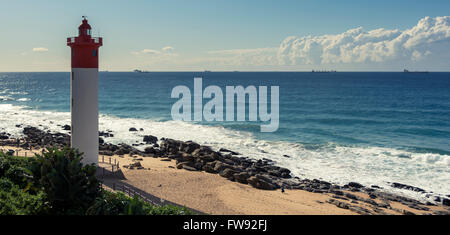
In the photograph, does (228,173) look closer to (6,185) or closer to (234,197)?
(234,197)

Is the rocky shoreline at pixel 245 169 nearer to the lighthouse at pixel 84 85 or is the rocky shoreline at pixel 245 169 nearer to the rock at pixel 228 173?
the rock at pixel 228 173

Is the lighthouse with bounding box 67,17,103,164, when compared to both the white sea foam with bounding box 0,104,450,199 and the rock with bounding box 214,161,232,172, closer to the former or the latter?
the rock with bounding box 214,161,232,172

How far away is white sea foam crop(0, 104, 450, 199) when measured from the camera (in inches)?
1079

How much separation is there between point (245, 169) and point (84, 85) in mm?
14381

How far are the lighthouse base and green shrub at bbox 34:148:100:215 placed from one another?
8.38 metres

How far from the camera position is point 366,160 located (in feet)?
105

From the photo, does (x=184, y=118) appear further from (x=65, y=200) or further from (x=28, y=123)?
(x=65, y=200)

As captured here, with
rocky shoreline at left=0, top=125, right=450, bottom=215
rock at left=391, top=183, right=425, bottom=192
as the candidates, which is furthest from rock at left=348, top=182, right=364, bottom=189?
rock at left=391, top=183, right=425, bottom=192

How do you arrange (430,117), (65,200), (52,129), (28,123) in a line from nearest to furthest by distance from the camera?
(65,200) < (52,129) < (28,123) < (430,117)

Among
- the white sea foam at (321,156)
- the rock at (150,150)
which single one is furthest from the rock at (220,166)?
the rock at (150,150)

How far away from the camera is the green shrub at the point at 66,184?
37.7ft

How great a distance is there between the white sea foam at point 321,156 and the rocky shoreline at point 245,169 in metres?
1.23
